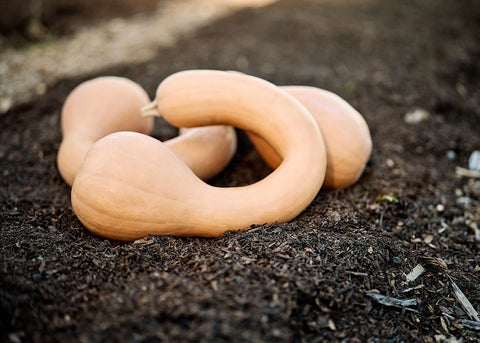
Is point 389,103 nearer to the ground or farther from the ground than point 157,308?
nearer to the ground

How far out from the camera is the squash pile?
6.26ft

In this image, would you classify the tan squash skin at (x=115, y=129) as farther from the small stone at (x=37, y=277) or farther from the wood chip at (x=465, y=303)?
the wood chip at (x=465, y=303)

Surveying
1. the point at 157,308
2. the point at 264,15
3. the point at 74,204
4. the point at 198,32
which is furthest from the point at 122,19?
the point at 157,308

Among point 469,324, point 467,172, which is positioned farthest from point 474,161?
point 469,324

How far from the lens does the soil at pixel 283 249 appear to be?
1446 millimetres

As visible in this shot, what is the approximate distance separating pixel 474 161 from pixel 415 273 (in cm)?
159

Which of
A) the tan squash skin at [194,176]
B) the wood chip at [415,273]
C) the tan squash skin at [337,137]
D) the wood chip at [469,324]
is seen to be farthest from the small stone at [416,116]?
the wood chip at [469,324]

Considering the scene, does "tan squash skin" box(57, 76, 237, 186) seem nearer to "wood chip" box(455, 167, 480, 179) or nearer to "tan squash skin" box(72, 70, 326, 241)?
"tan squash skin" box(72, 70, 326, 241)

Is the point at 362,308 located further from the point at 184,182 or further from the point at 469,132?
the point at 469,132

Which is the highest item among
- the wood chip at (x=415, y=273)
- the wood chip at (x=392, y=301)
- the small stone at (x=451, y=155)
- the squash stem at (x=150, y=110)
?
the squash stem at (x=150, y=110)

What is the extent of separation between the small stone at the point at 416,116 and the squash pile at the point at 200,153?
123cm

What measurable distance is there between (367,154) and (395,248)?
2.16ft

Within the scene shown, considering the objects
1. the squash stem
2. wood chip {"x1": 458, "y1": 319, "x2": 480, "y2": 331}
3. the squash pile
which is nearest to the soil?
wood chip {"x1": 458, "y1": 319, "x2": 480, "y2": 331}

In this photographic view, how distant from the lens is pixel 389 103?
11.9 feet
